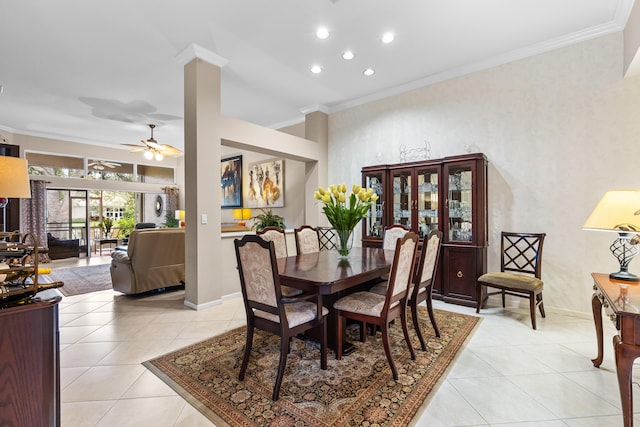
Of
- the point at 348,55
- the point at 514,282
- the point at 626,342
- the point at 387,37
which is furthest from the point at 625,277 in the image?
the point at 348,55

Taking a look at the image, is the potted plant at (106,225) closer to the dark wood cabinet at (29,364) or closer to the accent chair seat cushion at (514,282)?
the dark wood cabinet at (29,364)

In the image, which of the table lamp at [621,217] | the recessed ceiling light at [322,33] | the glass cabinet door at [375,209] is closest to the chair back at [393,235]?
the glass cabinet door at [375,209]

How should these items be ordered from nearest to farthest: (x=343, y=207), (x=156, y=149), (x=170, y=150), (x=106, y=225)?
(x=343, y=207) < (x=156, y=149) < (x=170, y=150) < (x=106, y=225)

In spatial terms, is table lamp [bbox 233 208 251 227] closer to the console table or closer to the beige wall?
the beige wall

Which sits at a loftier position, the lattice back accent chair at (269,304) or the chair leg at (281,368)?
the lattice back accent chair at (269,304)

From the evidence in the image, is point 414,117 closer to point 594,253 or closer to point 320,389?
point 594,253

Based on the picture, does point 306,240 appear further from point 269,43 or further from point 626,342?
point 626,342

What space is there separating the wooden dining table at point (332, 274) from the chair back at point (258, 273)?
230 millimetres

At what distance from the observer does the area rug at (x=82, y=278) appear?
461 centimetres

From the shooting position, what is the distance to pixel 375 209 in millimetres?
4578

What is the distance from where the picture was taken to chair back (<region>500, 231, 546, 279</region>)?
336cm

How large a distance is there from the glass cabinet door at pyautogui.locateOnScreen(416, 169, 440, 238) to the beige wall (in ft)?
1.36

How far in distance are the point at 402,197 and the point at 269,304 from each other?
2.95 meters

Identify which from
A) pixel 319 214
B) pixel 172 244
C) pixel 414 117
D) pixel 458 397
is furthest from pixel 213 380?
pixel 414 117
